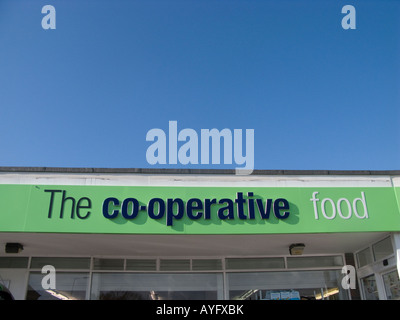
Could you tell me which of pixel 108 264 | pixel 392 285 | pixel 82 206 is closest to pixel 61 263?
pixel 108 264

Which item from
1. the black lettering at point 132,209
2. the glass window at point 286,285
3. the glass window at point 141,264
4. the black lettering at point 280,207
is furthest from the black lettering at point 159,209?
the glass window at point 286,285

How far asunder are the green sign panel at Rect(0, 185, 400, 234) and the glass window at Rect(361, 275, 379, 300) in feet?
6.64

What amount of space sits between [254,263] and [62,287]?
198 inches

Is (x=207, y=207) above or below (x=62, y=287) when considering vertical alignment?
above

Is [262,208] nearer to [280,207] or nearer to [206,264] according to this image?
[280,207]

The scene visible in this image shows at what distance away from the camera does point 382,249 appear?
9273mm

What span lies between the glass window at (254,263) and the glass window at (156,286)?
0.49 m

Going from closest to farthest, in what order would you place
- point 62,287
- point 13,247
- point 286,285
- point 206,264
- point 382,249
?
point 13,247 → point 382,249 → point 62,287 → point 286,285 → point 206,264

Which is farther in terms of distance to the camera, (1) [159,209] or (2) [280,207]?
(2) [280,207]

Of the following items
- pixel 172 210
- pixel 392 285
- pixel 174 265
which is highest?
pixel 172 210

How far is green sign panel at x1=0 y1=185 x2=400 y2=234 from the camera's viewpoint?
816 centimetres
